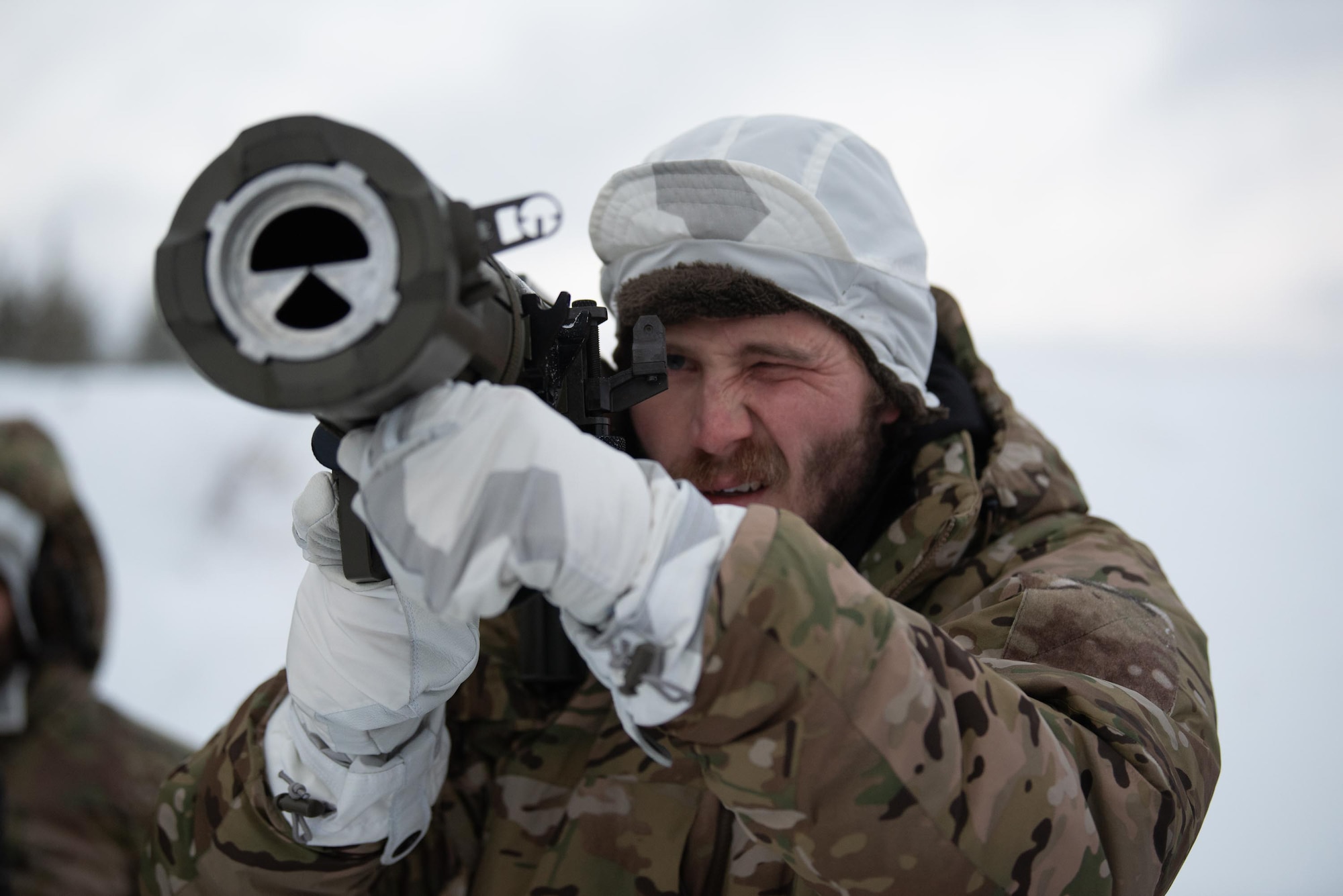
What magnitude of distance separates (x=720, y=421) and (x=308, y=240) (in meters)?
0.92

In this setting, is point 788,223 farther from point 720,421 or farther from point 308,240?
point 308,240

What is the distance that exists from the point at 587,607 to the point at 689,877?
2.37ft

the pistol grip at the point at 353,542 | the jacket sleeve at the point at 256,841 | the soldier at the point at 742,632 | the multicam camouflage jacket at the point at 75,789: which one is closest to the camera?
the soldier at the point at 742,632

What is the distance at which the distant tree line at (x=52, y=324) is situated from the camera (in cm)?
649

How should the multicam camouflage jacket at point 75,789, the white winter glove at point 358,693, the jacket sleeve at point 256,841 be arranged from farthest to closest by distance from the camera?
the multicam camouflage jacket at point 75,789 < the jacket sleeve at point 256,841 < the white winter glove at point 358,693

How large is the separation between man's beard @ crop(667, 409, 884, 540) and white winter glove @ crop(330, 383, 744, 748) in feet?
2.60

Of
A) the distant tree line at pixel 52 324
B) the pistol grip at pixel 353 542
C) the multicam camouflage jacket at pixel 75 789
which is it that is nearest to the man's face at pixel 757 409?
the pistol grip at pixel 353 542

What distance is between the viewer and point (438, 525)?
82 centimetres

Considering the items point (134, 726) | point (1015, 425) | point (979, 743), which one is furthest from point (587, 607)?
point (134, 726)

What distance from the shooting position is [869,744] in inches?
33.8

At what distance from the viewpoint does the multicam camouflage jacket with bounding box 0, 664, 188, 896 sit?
2.92m

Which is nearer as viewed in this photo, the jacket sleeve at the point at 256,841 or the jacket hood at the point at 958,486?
the jacket sleeve at the point at 256,841

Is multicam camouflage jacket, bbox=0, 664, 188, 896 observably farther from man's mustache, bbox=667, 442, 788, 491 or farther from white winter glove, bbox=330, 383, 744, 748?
white winter glove, bbox=330, 383, 744, 748

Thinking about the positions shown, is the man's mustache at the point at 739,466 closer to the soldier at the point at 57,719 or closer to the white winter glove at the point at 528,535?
the white winter glove at the point at 528,535
